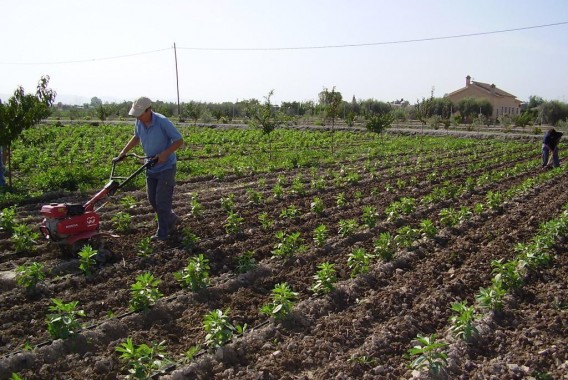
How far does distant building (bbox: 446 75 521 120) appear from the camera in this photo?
199 feet

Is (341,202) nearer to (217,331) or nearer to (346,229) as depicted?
(346,229)

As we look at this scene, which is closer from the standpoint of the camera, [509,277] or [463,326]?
[463,326]

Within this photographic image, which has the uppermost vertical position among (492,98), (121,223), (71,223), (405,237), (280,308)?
(492,98)

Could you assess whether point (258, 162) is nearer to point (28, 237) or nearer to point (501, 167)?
point (501, 167)

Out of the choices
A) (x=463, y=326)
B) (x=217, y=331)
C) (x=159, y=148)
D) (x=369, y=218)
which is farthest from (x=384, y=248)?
(x=159, y=148)

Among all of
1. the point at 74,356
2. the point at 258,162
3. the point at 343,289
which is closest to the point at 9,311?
the point at 74,356

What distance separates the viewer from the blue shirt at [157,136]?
6.79m

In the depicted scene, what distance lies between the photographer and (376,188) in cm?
1188

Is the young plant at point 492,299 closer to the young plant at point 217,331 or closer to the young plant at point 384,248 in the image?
the young plant at point 384,248

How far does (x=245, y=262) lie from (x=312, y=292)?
1079 millimetres

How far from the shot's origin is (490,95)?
61125 mm

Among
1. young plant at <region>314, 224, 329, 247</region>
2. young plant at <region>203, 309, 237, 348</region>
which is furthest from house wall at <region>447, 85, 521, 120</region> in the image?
young plant at <region>203, 309, 237, 348</region>

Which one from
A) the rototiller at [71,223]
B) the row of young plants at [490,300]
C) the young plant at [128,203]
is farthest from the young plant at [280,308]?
the young plant at [128,203]

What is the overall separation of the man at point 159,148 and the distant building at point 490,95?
2281 inches
